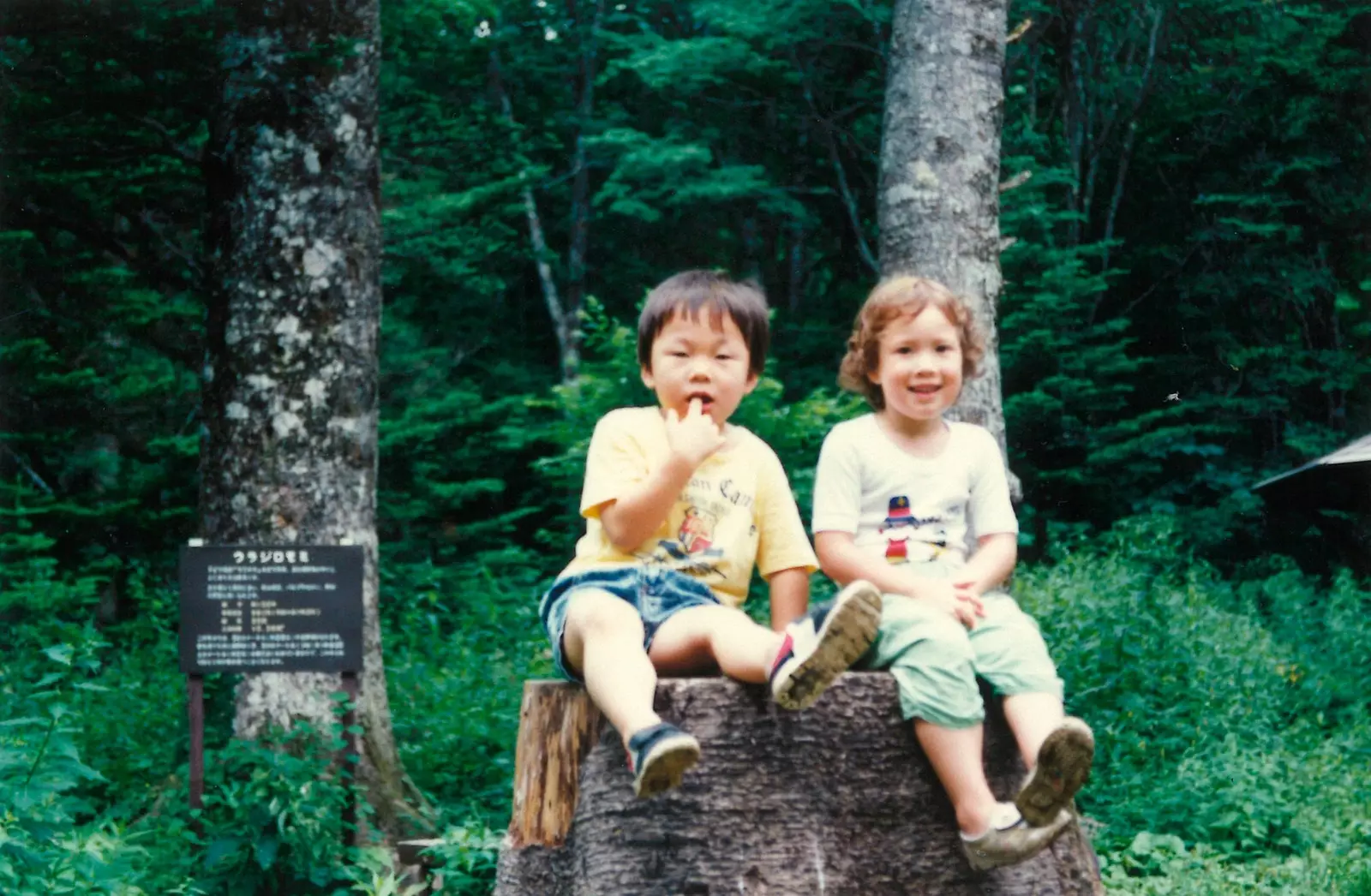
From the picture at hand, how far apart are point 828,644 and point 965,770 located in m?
0.45

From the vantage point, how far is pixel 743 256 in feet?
46.1

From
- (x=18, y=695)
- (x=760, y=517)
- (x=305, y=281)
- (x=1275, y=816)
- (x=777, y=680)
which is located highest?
(x=305, y=281)

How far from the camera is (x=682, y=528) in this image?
3178mm

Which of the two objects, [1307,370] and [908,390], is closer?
[908,390]

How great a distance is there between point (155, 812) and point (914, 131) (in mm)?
Answer: 4640

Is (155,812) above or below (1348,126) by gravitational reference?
below

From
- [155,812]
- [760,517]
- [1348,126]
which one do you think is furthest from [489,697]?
[1348,126]

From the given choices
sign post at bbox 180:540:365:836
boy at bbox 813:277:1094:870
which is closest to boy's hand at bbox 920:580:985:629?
boy at bbox 813:277:1094:870

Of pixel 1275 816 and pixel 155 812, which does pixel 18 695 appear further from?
pixel 1275 816

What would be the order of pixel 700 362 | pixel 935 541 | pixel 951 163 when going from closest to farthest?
pixel 700 362 < pixel 935 541 < pixel 951 163

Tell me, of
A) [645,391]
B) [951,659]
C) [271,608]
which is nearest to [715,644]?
[951,659]

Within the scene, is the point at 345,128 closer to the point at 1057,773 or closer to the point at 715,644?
the point at 715,644

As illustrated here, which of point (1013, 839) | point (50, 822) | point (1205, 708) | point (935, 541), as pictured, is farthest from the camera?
point (1205, 708)

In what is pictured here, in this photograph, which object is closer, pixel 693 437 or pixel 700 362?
pixel 693 437
